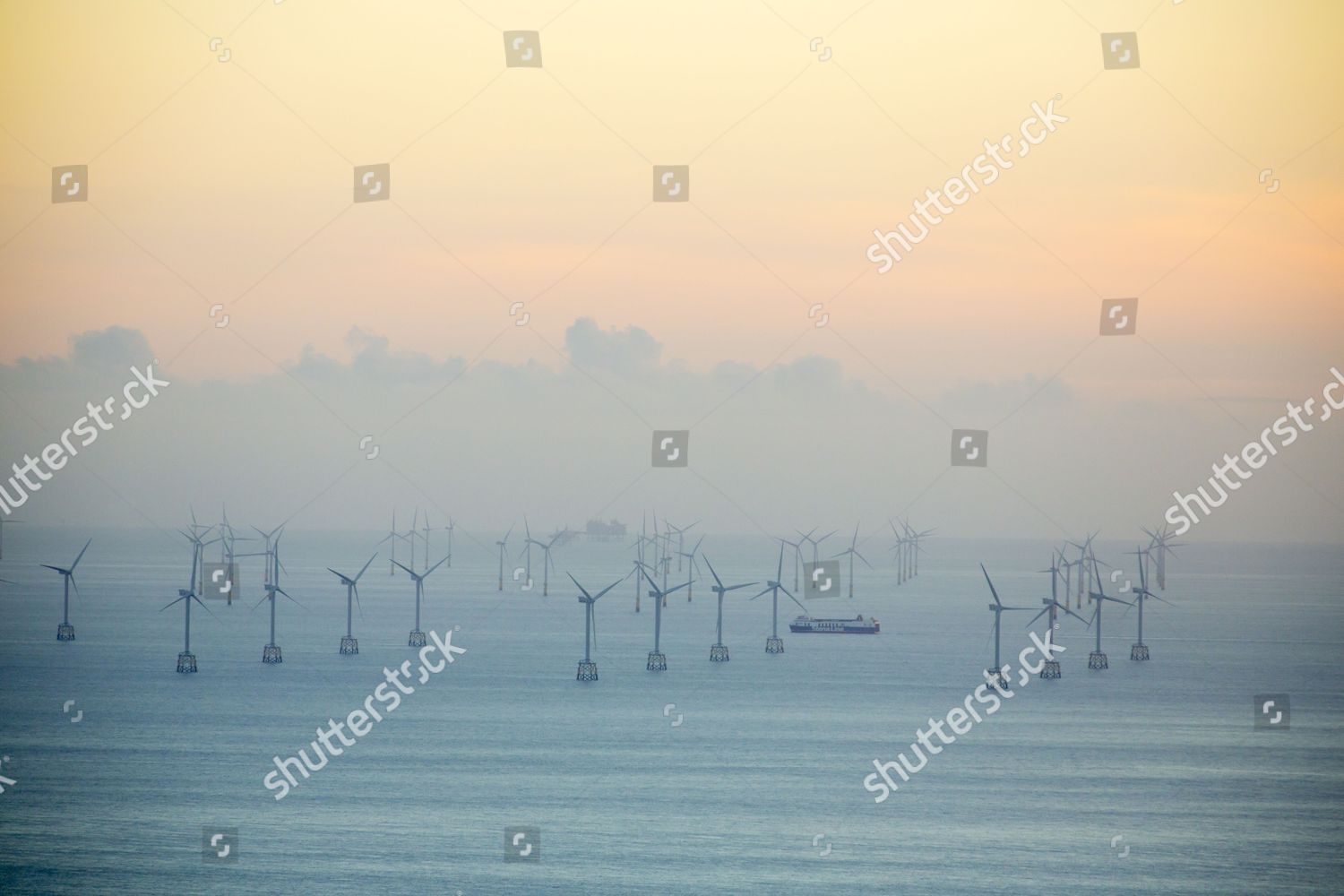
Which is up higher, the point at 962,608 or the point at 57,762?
the point at 962,608

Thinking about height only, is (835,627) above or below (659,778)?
above

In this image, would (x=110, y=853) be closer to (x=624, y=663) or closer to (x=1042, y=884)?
(x=1042, y=884)

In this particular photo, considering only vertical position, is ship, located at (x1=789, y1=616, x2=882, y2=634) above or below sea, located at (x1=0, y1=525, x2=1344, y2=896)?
above

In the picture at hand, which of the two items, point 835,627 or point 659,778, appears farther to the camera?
point 835,627

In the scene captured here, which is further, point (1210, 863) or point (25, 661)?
point (25, 661)

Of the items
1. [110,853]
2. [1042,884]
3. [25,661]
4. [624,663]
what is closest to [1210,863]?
[1042,884]
